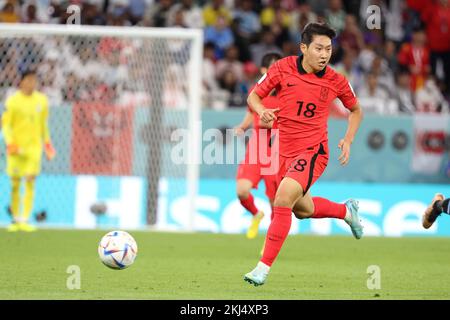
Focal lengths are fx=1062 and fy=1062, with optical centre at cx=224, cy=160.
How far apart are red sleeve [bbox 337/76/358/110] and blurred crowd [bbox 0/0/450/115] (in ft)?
25.3

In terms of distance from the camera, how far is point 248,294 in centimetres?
832

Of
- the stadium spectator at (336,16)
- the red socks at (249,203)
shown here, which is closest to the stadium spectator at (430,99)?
the stadium spectator at (336,16)

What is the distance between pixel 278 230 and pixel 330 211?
1.35 meters

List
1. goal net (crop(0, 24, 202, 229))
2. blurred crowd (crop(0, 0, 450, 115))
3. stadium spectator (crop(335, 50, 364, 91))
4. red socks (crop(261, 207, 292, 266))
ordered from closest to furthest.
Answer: red socks (crop(261, 207, 292, 266)), goal net (crop(0, 24, 202, 229)), blurred crowd (crop(0, 0, 450, 115)), stadium spectator (crop(335, 50, 364, 91))

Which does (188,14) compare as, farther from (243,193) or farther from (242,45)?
(243,193)

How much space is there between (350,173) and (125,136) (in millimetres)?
3855

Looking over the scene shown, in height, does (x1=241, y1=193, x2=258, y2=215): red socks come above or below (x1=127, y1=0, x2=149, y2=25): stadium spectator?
below

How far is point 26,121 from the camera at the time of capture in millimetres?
15211

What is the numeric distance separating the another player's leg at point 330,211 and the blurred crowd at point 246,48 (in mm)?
7269

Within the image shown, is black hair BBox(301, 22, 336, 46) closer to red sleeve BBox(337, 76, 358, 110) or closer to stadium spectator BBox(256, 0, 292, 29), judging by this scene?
red sleeve BBox(337, 76, 358, 110)

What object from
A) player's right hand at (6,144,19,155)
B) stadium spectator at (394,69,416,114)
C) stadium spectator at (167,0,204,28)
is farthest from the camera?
Result: stadium spectator at (167,0,204,28)

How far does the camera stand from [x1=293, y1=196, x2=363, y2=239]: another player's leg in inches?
380

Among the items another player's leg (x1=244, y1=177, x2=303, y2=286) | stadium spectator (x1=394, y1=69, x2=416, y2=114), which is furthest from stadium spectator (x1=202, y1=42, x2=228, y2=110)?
another player's leg (x1=244, y1=177, x2=303, y2=286)

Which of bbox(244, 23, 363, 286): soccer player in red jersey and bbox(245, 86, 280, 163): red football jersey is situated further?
bbox(245, 86, 280, 163): red football jersey
